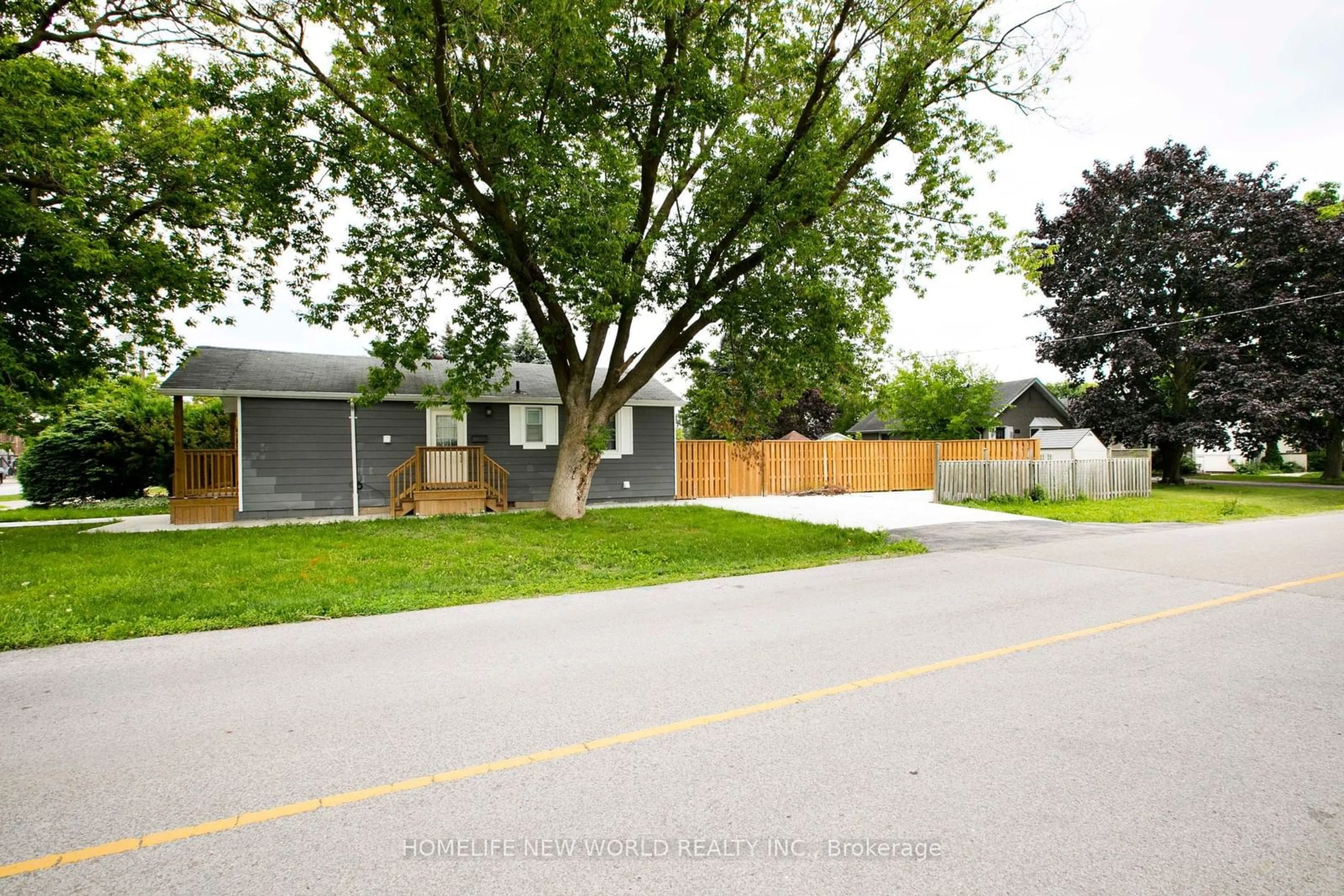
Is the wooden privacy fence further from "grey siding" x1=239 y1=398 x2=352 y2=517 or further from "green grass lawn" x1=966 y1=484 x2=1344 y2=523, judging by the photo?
"grey siding" x1=239 y1=398 x2=352 y2=517

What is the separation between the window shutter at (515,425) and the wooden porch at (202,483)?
5.77m

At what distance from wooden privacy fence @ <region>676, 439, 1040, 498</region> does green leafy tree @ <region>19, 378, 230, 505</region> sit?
1336 centimetres

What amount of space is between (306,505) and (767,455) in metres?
12.8

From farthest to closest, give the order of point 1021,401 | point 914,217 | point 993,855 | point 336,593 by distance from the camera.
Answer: point 1021,401 < point 914,217 < point 336,593 < point 993,855

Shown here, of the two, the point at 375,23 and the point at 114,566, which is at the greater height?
the point at 375,23

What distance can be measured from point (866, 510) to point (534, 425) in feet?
28.0

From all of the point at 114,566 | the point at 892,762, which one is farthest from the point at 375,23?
the point at 892,762

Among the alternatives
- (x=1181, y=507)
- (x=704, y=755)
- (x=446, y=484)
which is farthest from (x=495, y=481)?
(x=1181, y=507)

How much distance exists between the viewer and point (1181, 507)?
15.9 meters

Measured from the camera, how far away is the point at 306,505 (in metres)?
14.4

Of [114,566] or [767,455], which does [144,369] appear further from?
[767,455]

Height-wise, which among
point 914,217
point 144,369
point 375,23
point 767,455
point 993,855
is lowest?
point 993,855

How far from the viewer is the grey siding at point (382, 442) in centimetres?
1486

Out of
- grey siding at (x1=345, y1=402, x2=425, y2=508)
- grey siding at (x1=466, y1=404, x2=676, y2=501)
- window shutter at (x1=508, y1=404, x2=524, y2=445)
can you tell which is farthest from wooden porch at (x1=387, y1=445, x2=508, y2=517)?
window shutter at (x1=508, y1=404, x2=524, y2=445)
